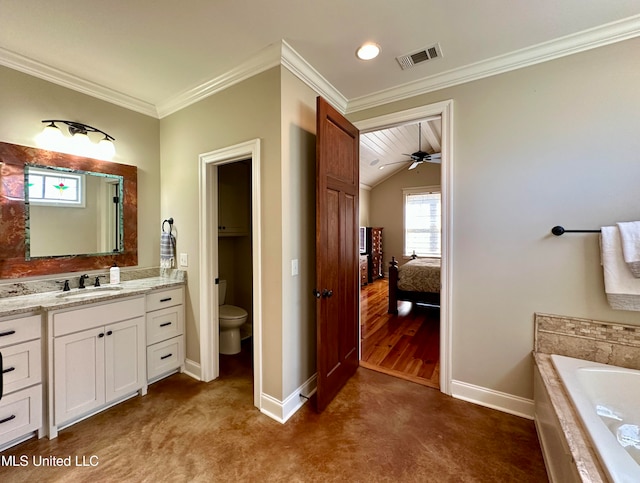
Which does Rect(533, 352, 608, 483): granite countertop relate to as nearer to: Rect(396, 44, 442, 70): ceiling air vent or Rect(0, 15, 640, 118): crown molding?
Rect(0, 15, 640, 118): crown molding

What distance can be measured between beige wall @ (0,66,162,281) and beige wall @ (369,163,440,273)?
6170 mm

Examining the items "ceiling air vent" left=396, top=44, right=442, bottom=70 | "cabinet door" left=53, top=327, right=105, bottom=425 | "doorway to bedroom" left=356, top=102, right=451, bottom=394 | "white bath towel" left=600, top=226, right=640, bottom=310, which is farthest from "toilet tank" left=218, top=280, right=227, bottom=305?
Answer: "white bath towel" left=600, top=226, right=640, bottom=310

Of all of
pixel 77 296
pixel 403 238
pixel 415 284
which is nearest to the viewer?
pixel 77 296

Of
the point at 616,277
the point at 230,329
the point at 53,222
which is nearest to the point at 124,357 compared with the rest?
the point at 230,329

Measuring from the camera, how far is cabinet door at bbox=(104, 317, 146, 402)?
2053mm

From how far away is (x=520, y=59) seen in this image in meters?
1.93

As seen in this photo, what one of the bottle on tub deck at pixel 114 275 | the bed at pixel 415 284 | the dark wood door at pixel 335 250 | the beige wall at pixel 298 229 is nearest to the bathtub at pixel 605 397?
the dark wood door at pixel 335 250

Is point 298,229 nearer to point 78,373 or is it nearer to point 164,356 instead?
point 164,356

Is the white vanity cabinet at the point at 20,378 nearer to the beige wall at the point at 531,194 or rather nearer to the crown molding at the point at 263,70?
the crown molding at the point at 263,70

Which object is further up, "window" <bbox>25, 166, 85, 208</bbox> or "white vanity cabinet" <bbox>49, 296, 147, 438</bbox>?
"window" <bbox>25, 166, 85, 208</bbox>

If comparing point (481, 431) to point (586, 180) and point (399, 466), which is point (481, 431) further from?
point (586, 180)

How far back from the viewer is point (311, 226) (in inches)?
91.2

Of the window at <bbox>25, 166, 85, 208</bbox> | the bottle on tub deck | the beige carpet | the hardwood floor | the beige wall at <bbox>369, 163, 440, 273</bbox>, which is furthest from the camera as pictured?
the beige wall at <bbox>369, 163, 440, 273</bbox>

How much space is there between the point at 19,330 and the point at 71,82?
196 cm
